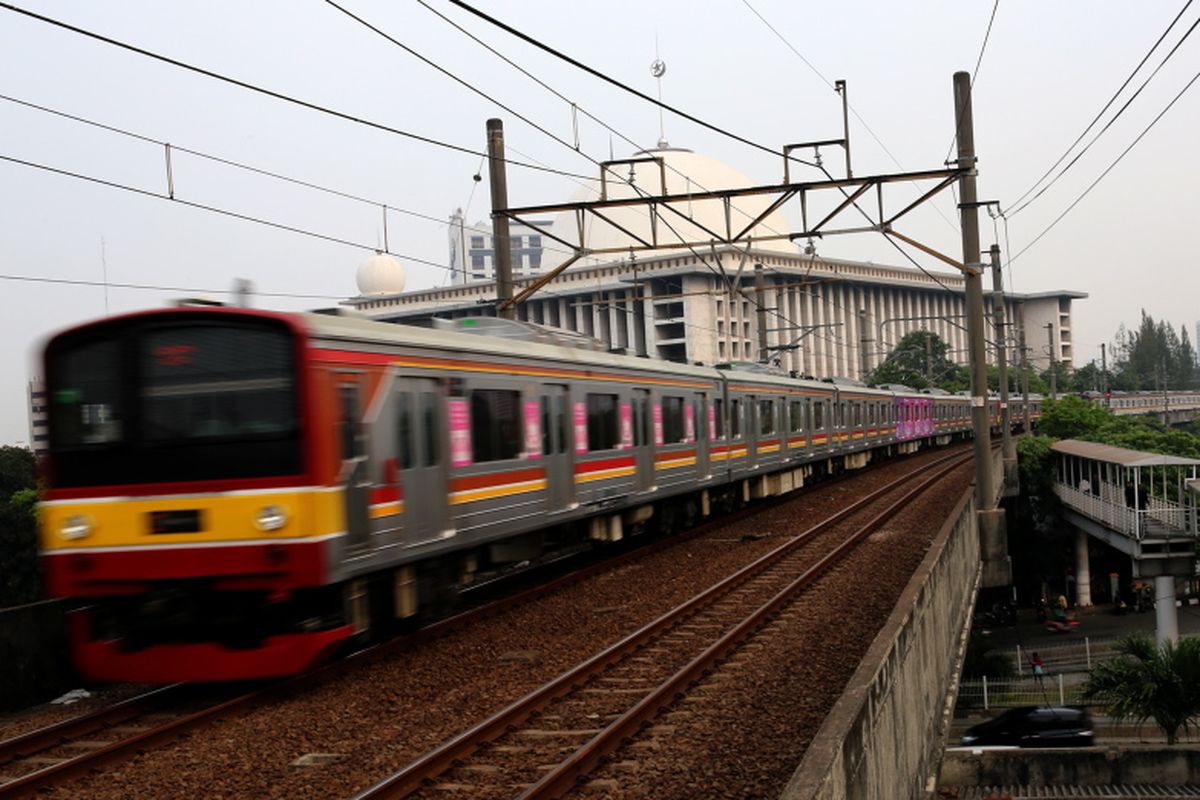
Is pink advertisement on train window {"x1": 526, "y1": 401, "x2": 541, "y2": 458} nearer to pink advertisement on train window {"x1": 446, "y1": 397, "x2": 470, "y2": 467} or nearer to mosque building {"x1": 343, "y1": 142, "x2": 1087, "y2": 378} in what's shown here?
pink advertisement on train window {"x1": 446, "y1": 397, "x2": 470, "y2": 467}

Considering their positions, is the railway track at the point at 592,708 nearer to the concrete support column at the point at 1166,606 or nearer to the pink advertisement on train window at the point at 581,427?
the pink advertisement on train window at the point at 581,427

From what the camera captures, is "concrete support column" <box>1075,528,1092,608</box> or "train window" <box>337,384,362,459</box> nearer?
"train window" <box>337,384,362,459</box>

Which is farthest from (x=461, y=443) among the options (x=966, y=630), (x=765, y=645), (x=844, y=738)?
(x=966, y=630)

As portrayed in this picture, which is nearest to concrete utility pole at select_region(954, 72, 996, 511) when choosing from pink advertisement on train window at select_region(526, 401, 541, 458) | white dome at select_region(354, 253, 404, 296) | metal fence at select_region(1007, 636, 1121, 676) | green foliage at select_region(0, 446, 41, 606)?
pink advertisement on train window at select_region(526, 401, 541, 458)

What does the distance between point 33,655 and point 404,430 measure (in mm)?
3529

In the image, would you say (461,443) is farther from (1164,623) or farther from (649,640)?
(1164,623)

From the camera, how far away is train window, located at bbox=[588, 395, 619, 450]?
16562 mm

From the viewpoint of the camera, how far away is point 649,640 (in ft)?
38.2

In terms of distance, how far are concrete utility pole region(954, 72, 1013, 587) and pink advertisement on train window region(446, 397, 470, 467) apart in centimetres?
1160

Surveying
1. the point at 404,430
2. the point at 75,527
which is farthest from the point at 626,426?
the point at 75,527

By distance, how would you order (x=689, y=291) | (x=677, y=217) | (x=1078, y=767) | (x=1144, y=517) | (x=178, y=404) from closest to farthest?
(x=178, y=404) → (x=1078, y=767) → (x=1144, y=517) → (x=689, y=291) → (x=677, y=217)

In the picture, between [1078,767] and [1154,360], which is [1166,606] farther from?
[1154,360]

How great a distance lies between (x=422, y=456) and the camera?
37.0ft

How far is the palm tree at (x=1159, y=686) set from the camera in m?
24.1
